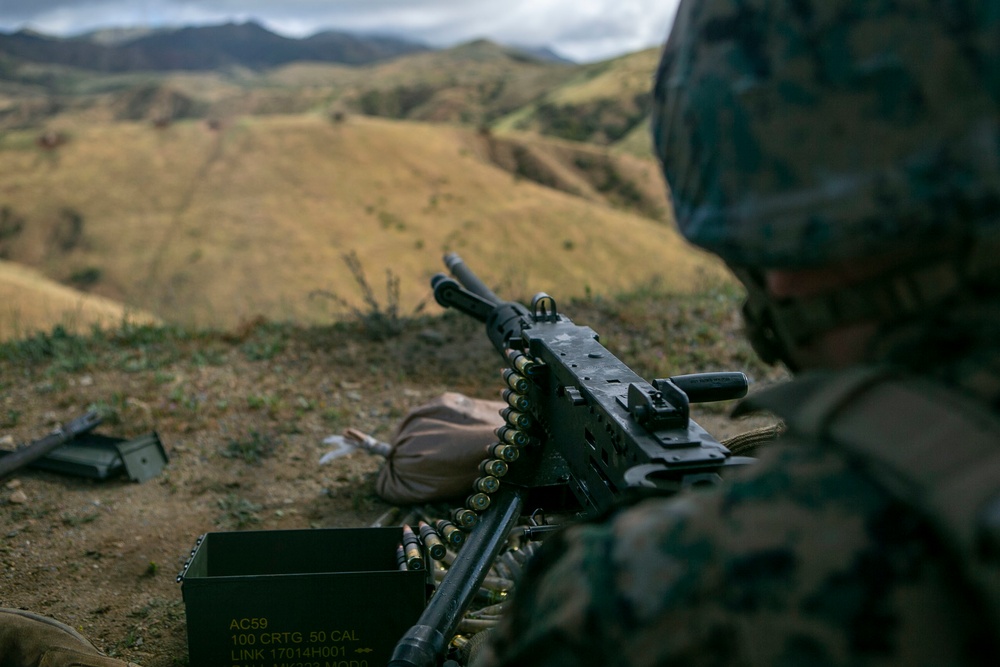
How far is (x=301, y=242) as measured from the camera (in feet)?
107

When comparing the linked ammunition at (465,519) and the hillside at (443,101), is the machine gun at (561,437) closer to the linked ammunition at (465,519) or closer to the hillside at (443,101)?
the linked ammunition at (465,519)

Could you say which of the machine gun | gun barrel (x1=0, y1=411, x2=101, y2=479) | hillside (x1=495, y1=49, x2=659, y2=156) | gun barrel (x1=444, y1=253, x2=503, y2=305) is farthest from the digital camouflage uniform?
hillside (x1=495, y1=49, x2=659, y2=156)

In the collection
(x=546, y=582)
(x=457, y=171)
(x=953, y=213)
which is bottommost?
(x=457, y=171)

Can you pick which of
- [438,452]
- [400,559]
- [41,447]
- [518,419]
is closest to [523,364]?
[518,419]

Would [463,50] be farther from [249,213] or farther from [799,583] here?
[799,583]

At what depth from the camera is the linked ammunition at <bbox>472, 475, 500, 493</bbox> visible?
10.6 ft

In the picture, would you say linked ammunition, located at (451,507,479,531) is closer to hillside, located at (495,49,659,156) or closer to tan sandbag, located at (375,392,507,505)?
tan sandbag, located at (375,392,507,505)

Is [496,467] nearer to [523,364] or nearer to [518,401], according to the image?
[518,401]

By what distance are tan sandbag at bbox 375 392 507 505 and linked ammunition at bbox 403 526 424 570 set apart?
3.21ft

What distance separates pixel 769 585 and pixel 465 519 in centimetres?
230

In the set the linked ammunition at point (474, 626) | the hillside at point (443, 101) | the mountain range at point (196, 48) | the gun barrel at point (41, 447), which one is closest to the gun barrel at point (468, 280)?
the linked ammunition at point (474, 626)

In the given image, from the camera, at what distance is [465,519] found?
3.27 meters

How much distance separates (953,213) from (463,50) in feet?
434

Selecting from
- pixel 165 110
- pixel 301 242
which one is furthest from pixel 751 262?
pixel 165 110
